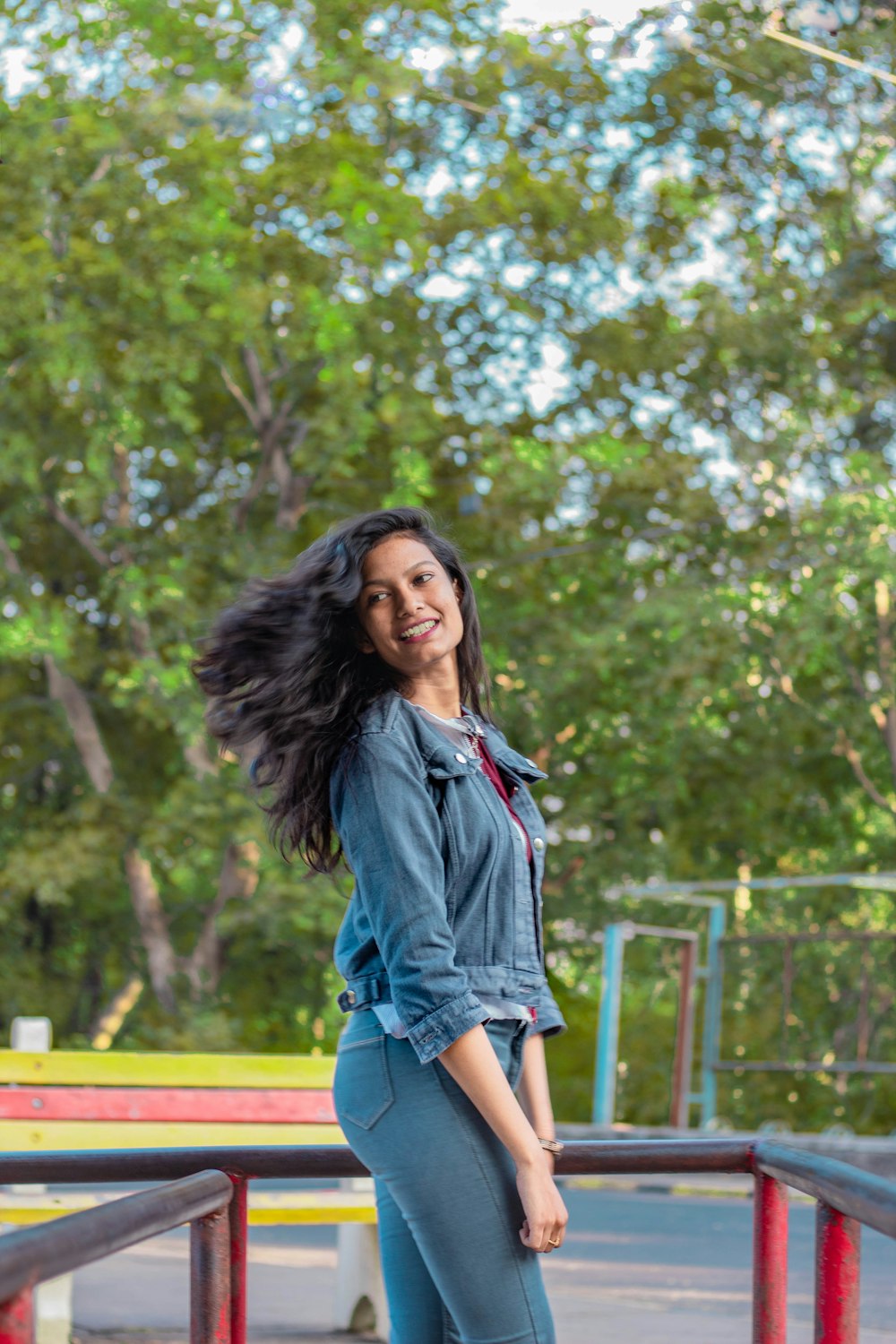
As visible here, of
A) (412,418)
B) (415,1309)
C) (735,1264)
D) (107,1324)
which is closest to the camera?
(415,1309)

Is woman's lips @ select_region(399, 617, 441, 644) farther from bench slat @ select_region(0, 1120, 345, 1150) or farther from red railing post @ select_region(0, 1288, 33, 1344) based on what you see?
bench slat @ select_region(0, 1120, 345, 1150)

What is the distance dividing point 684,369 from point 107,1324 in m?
15.4

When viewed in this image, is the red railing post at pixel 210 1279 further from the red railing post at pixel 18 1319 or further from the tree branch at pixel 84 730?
the tree branch at pixel 84 730

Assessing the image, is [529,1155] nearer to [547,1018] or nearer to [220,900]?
[547,1018]

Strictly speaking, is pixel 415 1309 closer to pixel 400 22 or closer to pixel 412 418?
pixel 412 418

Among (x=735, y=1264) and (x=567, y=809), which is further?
(x=567, y=809)

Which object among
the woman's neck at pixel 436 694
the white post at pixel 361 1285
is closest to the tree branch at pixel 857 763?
the white post at pixel 361 1285

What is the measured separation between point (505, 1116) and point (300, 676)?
62 centimetres

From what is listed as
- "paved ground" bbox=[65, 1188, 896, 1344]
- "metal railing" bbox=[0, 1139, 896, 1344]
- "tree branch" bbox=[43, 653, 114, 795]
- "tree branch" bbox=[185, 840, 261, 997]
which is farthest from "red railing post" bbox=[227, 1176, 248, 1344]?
"tree branch" bbox=[43, 653, 114, 795]

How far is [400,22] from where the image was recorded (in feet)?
61.1

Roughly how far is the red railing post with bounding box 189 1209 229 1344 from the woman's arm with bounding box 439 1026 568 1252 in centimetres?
37

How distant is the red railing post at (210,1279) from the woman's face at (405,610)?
743mm

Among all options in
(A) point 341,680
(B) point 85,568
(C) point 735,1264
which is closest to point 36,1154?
(A) point 341,680

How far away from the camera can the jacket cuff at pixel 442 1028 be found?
204 centimetres
